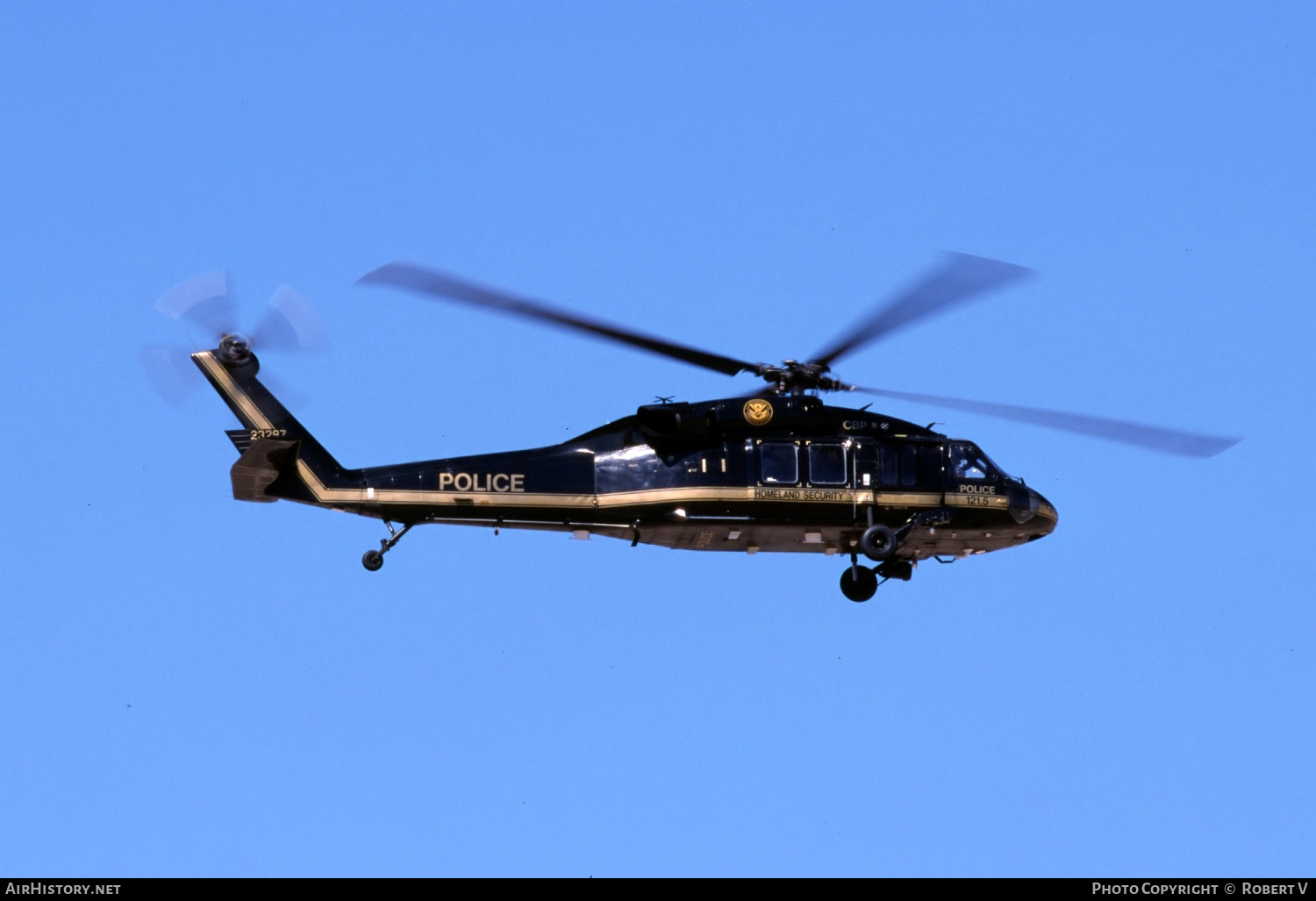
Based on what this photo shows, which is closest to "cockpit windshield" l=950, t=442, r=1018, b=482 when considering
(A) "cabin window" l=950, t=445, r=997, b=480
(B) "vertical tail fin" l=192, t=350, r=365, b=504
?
(A) "cabin window" l=950, t=445, r=997, b=480

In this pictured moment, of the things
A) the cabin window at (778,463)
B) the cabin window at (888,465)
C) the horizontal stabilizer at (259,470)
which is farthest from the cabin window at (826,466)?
the horizontal stabilizer at (259,470)

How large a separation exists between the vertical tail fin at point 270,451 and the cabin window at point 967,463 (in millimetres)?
9534

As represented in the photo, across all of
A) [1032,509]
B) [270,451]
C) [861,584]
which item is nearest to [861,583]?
[861,584]

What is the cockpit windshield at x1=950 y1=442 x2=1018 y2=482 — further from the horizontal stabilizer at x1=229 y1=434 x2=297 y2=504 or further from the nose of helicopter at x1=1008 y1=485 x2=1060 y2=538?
the horizontal stabilizer at x1=229 y1=434 x2=297 y2=504

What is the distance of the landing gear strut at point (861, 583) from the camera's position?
3647 cm

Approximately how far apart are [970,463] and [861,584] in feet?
8.73

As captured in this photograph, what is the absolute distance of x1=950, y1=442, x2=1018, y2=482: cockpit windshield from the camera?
36.1 meters

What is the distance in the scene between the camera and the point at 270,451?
3378cm

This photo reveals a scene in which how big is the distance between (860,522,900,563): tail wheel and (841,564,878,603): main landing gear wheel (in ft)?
3.74

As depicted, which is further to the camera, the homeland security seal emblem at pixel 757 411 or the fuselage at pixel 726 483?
the homeland security seal emblem at pixel 757 411

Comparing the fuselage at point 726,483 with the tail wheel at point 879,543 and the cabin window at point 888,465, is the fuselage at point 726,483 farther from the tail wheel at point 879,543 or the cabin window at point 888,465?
the tail wheel at point 879,543

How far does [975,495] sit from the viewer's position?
36.0 m

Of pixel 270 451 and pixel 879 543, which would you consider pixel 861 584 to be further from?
pixel 270 451
